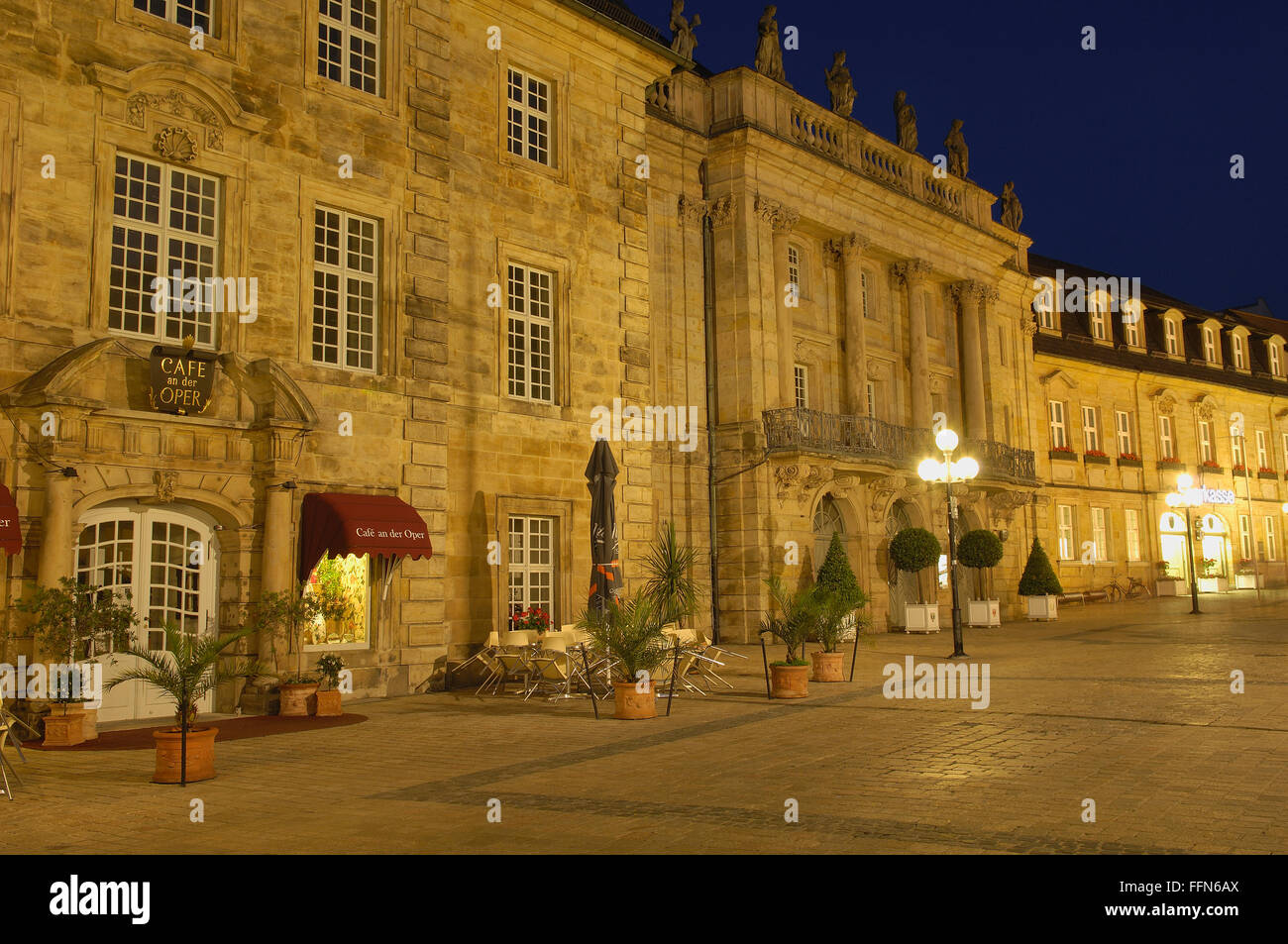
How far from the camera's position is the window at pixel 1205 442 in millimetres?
49812

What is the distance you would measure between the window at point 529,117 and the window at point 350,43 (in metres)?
3.07

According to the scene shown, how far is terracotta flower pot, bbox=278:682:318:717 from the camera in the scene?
14.6 meters

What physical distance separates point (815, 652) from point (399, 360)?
26.5 feet

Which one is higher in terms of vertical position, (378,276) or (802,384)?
(802,384)

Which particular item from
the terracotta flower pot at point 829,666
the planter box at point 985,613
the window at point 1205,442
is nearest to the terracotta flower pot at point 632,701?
the terracotta flower pot at point 829,666

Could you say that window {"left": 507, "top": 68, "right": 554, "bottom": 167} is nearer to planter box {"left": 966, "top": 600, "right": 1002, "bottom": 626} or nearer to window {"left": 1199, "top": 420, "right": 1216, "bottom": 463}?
planter box {"left": 966, "top": 600, "right": 1002, "bottom": 626}

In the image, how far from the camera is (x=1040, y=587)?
34.1 metres

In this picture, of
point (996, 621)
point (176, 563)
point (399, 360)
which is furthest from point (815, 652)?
point (996, 621)

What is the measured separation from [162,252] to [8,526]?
443 centimetres

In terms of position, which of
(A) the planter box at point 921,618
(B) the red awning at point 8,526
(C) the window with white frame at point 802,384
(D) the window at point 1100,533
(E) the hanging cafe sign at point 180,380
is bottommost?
(A) the planter box at point 921,618

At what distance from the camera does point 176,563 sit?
14.9 meters

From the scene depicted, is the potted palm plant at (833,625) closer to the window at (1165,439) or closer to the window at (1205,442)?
the window at (1165,439)

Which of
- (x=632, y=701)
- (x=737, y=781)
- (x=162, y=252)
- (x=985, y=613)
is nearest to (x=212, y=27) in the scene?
(x=162, y=252)

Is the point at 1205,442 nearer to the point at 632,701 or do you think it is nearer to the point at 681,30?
the point at 681,30
